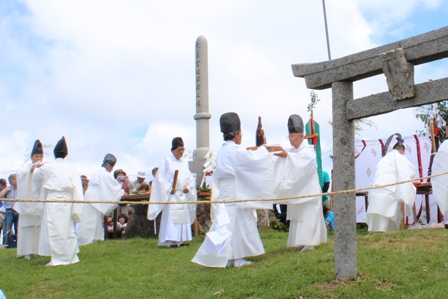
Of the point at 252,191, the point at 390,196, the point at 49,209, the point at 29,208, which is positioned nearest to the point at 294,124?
the point at 252,191

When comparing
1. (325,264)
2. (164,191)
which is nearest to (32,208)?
(164,191)

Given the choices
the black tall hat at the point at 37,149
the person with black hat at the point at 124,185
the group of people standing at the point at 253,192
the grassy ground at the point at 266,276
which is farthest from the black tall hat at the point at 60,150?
the person with black hat at the point at 124,185

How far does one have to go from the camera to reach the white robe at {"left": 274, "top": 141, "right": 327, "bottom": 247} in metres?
8.67

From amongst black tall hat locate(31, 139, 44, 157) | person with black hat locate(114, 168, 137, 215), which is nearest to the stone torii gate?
black tall hat locate(31, 139, 44, 157)

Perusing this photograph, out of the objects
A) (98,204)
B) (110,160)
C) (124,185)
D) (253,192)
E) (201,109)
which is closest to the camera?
(253,192)

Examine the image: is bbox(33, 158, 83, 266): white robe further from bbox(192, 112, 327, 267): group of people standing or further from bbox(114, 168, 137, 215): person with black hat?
bbox(114, 168, 137, 215): person with black hat

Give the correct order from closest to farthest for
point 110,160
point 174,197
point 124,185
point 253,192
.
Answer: point 253,192 < point 174,197 < point 110,160 < point 124,185

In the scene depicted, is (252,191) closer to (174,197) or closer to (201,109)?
(174,197)

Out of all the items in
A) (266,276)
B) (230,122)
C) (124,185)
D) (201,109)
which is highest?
(201,109)

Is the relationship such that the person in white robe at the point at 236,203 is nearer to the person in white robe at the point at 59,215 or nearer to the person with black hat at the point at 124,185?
the person in white robe at the point at 59,215

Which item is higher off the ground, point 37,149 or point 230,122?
point 230,122

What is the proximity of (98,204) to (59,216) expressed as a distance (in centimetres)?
320

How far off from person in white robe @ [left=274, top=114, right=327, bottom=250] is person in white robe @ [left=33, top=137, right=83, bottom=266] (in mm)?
3421

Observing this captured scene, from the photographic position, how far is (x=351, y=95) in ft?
22.1
